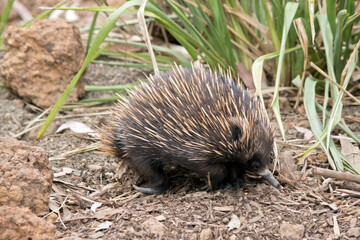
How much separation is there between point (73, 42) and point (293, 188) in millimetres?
2880

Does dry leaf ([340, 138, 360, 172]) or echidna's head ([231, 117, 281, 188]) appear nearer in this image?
echidna's head ([231, 117, 281, 188])

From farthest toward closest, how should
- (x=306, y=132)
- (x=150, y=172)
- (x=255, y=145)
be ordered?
(x=306, y=132) → (x=150, y=172) → (x=255, y=145)

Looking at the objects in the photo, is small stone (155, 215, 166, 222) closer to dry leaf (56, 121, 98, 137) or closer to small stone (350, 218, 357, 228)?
small stone (350, 218, 357, 228)

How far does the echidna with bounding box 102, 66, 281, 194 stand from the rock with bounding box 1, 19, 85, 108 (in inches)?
68.7

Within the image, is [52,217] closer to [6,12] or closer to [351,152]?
[351,152]

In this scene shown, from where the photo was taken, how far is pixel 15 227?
2688 millimetres

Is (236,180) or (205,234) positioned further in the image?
(236,180)

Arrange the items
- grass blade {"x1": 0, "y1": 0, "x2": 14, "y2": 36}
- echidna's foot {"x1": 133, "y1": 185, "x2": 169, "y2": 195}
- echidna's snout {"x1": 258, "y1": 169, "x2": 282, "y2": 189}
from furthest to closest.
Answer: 1. grass blade {"x1": 0, "y1": 0, "x2": 14, "y2": 36}
2. echidna's foot {"x1": 133, "y1": 185, "x2": 169, "y2": 195}
3. echidna's snout {"x1": 258, "y1": 169, "x2": 282, "y2": 189}

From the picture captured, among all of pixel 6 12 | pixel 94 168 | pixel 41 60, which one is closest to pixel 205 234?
pixel 94 168

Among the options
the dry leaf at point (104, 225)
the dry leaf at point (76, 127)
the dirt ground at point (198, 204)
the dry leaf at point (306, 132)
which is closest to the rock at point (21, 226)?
the dirt ground at point (198, 204)

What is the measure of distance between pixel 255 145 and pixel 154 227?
85 cm

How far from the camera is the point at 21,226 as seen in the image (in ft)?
8.83

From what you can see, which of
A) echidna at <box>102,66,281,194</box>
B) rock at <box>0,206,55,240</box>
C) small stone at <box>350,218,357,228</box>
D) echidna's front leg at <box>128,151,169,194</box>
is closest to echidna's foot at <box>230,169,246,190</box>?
echidna at <box>102,66,281,194</box>

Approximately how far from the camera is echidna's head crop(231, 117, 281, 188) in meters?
3.26
